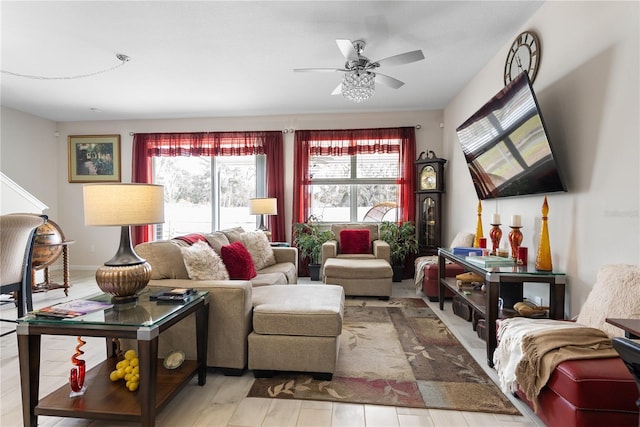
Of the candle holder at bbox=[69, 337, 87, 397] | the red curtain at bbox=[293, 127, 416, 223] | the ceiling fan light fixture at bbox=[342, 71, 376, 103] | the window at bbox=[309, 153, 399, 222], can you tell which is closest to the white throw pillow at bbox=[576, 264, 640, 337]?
the ceiling fan light fixture at bbox=[342, 71, 376, 103]

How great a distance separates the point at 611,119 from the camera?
1.87 metres

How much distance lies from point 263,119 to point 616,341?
16.9ft

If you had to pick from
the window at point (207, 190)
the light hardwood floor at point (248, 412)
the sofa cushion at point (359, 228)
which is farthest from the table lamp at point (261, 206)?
the light hardwood floor at point (248, 412)

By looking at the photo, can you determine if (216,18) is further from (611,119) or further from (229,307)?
(611,119)

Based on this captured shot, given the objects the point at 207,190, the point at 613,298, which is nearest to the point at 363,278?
the point at 613,298

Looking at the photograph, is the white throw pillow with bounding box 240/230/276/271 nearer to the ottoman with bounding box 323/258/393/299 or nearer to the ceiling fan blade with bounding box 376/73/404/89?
the ottoman with bounding box 323/258/393/299

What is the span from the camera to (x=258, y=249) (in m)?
3.55

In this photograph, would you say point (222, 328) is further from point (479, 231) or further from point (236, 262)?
point (479, 231)

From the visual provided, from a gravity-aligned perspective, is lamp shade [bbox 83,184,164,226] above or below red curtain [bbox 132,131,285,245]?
below

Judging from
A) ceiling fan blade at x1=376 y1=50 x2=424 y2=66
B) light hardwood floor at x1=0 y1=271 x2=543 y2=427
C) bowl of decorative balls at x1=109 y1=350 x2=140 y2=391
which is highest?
ceiling fan blade at x1=376 y1=50 x2=424 y2=66

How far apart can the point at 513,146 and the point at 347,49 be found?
151 cm

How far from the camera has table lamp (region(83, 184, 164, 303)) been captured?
169cm

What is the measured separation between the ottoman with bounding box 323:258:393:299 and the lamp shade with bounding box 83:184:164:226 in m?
2.52

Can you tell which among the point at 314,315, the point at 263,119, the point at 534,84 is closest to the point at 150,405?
the point at 314,315
